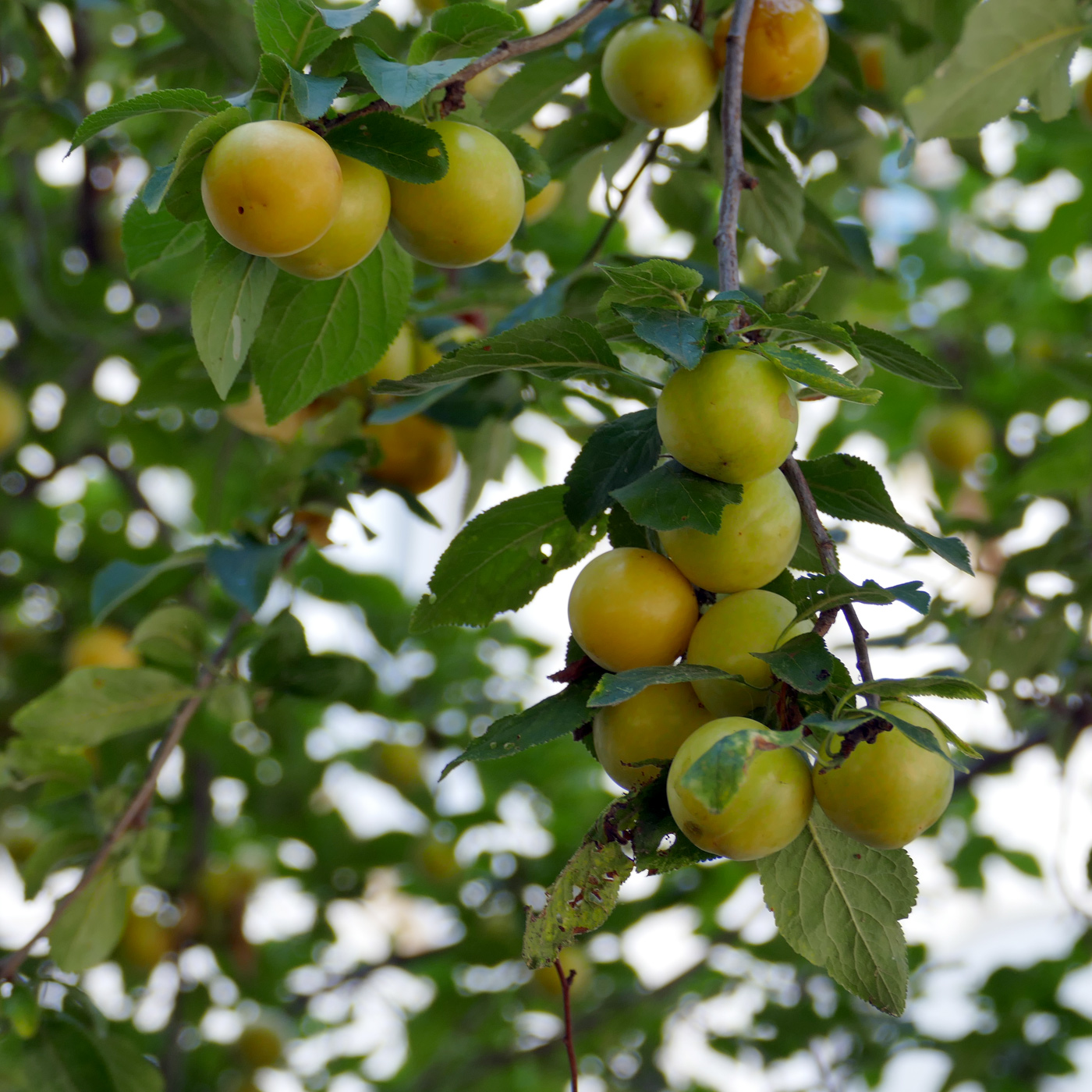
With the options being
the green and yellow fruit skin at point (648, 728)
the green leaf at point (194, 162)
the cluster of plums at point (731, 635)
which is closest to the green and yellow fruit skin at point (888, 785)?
the cluster of plums at point (731, 635)

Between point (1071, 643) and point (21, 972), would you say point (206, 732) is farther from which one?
point (1071, 643)

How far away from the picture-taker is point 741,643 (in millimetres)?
758

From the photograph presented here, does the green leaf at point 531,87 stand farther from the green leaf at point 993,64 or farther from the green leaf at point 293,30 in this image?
the green leaf at point 293,30

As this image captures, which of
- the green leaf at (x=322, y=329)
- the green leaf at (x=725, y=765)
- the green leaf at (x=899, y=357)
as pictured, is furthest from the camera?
the green leaf at (x=322, y=329)

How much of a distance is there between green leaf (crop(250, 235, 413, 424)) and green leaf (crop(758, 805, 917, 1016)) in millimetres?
619

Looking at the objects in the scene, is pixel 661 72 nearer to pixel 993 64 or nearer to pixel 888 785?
pixel 993 64

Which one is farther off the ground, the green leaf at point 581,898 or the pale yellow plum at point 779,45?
the pale yellow plum at point 779,45

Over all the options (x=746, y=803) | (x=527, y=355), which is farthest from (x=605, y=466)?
→ (x=746, y=803)

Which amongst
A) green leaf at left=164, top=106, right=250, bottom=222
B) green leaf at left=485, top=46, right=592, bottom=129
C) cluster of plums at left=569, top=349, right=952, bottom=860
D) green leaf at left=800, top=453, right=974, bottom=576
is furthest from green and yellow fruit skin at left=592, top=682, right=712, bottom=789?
green leaf at left=485, top=46, right=592, bottom=129

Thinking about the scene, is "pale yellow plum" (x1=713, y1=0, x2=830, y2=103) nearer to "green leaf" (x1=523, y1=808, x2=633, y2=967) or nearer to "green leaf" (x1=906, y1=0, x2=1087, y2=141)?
"green leaf" (x1=906, y1=0, x2=1087, y2=141)

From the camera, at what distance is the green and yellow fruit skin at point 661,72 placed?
1146 millimetres

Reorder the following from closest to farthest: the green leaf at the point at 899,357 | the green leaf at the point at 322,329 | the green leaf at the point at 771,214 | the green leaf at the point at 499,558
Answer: the green leaf at the point at 899,357
the green leaf at the point at 499,558
the green leaf at the point at 322,329
the green leaf at the point at 771,214

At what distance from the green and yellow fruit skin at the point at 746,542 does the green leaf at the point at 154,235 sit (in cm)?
55

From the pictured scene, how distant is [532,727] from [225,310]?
16.8 inches
